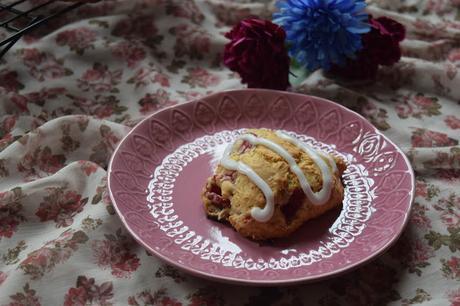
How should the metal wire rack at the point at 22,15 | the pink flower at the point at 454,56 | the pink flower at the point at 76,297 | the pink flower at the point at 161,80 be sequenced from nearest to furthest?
the pink flower at the point at 76,297
the metal wire rack at the point at 22,15
the pink flower at the point at 161,80
the pink flower at the point at 454,56

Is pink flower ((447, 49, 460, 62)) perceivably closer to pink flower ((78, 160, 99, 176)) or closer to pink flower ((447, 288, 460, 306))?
pink flower ((447, 288, 460, 306))

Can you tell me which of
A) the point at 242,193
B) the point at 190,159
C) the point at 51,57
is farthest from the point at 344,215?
the point at 51,57

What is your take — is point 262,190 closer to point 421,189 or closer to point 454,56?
point 421,189

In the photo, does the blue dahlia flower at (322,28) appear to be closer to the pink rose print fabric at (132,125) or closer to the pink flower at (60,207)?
the pink rose print fabric at (132,125)

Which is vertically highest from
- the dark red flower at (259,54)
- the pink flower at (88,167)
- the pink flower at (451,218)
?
the dark red flower at (259,54)

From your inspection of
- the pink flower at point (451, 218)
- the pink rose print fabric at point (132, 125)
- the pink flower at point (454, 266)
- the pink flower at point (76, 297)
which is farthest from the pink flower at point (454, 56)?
the pink flower at point (76, 297)

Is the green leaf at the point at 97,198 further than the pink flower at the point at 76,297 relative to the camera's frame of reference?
Yes

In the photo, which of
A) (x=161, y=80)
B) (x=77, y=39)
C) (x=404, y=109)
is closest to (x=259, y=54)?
(x=161, y=80)

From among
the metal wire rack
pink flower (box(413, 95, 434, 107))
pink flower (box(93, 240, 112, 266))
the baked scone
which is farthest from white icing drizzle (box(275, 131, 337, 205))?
the metal wire rack
